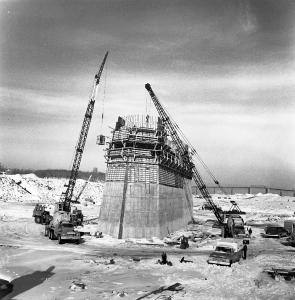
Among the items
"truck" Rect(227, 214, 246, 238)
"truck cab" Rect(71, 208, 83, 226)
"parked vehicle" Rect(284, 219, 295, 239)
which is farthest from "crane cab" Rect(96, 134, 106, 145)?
"parked vehicle" Rect(284, 219, 295, 239)

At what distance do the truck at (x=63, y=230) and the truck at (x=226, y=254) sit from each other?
52.5 feet

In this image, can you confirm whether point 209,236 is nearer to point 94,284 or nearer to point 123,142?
point 123,142

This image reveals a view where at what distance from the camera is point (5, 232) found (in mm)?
39906

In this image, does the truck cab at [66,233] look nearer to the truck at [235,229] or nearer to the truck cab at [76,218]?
the truck cab at [76,218]

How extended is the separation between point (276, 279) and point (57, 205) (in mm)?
42339

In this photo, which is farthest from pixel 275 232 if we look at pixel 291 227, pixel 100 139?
pixel 100 139

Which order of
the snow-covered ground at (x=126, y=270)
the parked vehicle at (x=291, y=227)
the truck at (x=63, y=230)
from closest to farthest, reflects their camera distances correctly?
the snow-covered ground at (x=126, y=270), the truck at (x=63, y=230), the parked vehicle at (x=291, y=227)

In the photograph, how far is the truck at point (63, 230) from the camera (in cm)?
3381

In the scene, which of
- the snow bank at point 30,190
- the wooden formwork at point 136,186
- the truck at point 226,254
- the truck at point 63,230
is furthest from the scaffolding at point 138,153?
the snow bank at point 30,190

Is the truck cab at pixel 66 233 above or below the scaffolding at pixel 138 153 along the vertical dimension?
below

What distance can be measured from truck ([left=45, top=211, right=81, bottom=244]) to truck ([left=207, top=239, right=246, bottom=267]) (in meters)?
16.0

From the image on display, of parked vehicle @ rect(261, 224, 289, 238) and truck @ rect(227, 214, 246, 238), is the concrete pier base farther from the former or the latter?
parked vehicle @ rect(261, 224, 289, 238)

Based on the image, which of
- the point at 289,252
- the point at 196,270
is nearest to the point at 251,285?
the point at 196,270

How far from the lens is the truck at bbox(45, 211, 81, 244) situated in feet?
111
